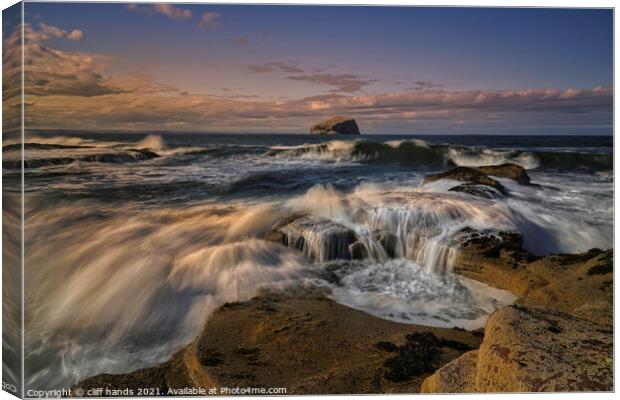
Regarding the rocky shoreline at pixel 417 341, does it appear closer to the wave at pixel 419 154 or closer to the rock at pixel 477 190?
the rock at pixel 477 190

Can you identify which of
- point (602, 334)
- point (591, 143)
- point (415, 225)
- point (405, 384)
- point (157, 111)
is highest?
point (157, 111)

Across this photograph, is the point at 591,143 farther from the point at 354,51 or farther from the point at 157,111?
the point at 157,111

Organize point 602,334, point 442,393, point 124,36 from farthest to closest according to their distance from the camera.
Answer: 1. point 124,36
2. point 602,334
3. point 442,393

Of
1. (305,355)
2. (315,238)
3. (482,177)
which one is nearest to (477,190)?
(482,177)

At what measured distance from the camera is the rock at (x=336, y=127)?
21.2 feet

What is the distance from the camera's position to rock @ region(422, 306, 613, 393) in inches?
167

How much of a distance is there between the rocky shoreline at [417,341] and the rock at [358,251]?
0.01 meters

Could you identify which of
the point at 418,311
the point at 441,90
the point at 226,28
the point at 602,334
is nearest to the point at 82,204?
the point at 226,28

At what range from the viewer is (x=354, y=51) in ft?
20.0

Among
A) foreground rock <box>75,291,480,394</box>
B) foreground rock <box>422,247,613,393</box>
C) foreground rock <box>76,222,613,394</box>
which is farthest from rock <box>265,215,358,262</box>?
foreground rock <box>422,247,613,393</box>

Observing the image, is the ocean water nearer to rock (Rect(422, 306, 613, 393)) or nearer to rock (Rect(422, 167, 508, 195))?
rock (Rect(422, 167, 508, 195))

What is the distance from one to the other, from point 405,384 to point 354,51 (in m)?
3.56

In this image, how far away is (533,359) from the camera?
4.24 meters

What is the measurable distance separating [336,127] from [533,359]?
3.43 metres
